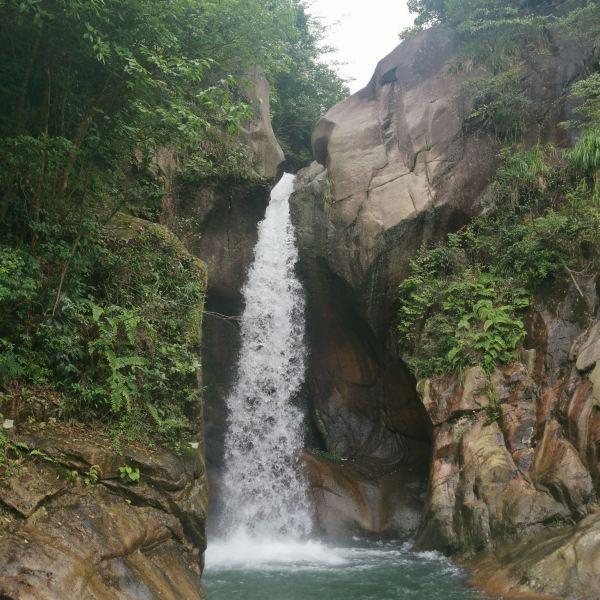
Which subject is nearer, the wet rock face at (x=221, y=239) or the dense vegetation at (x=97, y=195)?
the dense vegetation at (x=97, y=195)

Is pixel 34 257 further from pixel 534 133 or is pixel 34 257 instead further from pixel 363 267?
pixel 534 133

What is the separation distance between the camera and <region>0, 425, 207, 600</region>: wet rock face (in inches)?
199

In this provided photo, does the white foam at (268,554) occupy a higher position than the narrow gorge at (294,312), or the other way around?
the narrow gorge at (294,312)

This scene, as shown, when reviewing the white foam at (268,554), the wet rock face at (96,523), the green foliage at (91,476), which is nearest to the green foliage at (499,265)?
the white foam at (268,554)

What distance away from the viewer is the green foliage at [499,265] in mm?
11594

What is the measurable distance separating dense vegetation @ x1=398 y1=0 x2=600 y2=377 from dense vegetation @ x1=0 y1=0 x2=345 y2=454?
5.80 meters

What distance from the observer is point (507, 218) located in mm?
13859

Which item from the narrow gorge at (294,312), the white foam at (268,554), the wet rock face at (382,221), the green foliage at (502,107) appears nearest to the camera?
the narrow gorge at (294,312)

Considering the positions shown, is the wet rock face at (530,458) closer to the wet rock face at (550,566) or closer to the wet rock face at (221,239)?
the wet rock face at (550,566)

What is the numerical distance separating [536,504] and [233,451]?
23.8 feet

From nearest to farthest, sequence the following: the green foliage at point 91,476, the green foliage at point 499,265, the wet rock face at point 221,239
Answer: the green foliage at point 91,476 → the green foliage at point 499,265 → the wet rock face at point 221,239

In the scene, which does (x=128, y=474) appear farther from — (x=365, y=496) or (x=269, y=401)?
(x=269, y=401)

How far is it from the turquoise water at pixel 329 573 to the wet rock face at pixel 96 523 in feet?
5.58

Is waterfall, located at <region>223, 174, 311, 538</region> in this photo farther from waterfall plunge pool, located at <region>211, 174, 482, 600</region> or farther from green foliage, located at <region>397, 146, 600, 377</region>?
green foliage, located at <region>397, 146, 600, 377</region>
